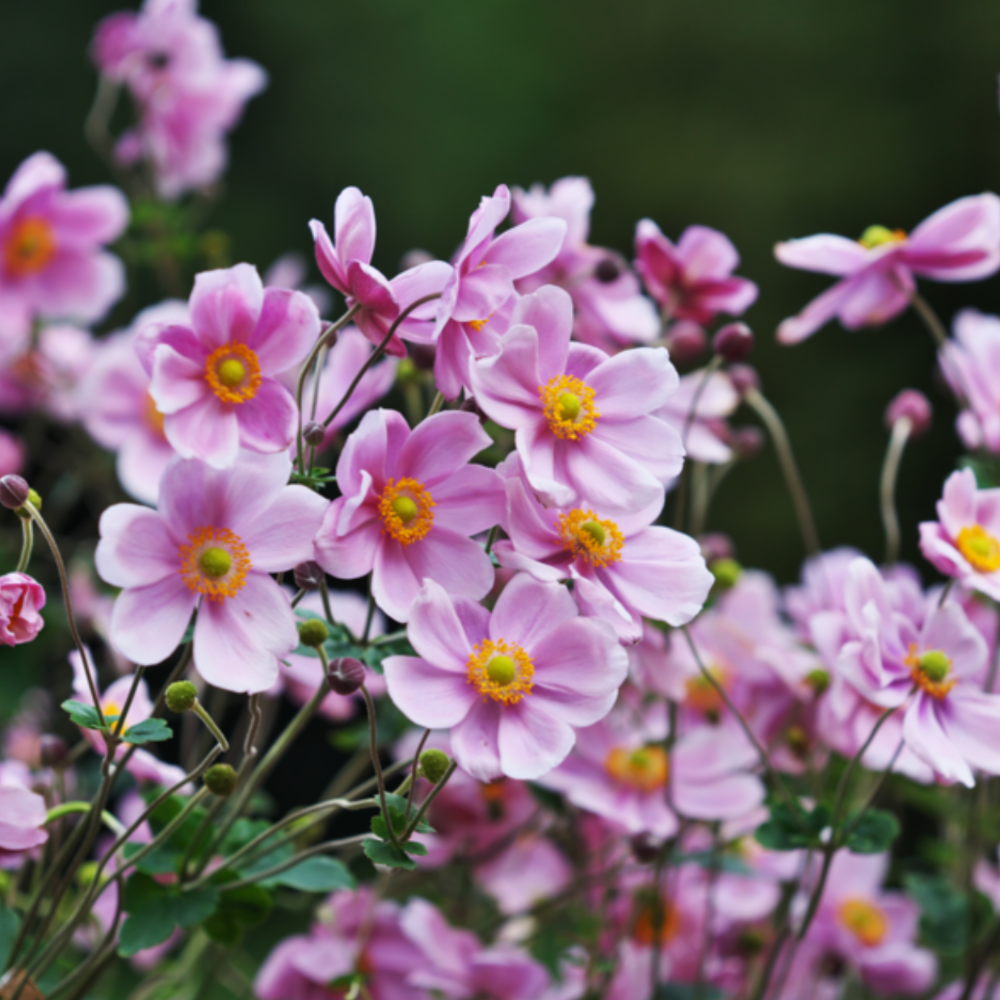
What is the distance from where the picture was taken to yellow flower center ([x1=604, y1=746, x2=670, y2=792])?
69 centimetres

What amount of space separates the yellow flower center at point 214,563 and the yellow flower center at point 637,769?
0.34 meters

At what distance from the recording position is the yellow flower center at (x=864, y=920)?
30.0 inches

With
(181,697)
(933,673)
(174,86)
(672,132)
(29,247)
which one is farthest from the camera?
(672,132)

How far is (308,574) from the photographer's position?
1.44 feet

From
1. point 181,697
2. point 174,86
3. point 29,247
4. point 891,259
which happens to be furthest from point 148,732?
point 174,86

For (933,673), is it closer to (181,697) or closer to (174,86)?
(181,697)

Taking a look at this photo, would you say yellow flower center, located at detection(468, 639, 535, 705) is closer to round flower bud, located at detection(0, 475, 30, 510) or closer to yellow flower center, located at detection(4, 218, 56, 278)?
round flower bud, located at detection(0, 475, 30, 510)

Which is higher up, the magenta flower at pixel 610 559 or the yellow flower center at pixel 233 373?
the yellow flower center at pixel 233 373

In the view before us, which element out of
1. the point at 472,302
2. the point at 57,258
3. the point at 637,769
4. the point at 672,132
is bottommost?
the point at 672,132

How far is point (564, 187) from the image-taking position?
68cm

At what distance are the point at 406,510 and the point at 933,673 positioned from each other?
282 millimetres

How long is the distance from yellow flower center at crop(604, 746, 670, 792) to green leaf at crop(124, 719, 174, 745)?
13.8 inches

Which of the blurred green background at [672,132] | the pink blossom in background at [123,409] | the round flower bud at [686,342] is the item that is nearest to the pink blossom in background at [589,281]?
the round flower bud at [686,342]

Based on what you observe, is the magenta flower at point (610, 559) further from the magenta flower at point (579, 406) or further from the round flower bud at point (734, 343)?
the round flower bud at point (734, 343)
